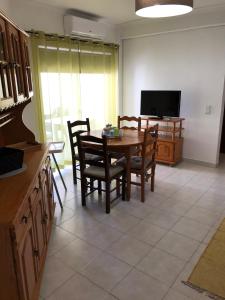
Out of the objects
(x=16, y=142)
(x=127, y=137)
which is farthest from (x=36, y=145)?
(x=127, y=137)

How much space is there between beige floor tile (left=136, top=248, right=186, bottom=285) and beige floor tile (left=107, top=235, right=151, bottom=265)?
64 millimetres

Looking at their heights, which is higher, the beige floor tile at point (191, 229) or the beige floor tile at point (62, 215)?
the beige floor tile at point (62, 215)

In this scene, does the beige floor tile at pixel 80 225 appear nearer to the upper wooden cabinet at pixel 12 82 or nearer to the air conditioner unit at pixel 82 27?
the upper wooden cabinet at pixel 12 82

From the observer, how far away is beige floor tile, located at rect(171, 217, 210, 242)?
2585 mm

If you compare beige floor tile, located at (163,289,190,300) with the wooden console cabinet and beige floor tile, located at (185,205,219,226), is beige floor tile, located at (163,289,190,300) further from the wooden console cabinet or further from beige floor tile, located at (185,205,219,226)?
beige floor tile, located at (185,205,219,226)

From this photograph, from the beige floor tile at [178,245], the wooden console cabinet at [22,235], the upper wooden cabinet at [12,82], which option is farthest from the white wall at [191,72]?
the wooden console cabinet at [22,235]

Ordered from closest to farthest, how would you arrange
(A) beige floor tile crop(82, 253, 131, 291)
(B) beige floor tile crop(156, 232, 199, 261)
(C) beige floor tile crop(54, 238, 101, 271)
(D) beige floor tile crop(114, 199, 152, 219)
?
(A) beige floor tile crop(82, 253, 131, 291)
(C) beige floor tile crop(54, 238, 101, 271)
(B) beige floor tile crop(156, 232, 199, 261)
(D) beige floor tile crop(114, 199, 152, 219)

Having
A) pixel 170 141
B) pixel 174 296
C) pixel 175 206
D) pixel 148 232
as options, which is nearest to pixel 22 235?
pixel 174 296

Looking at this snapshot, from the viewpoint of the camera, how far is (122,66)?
5141 millimetres

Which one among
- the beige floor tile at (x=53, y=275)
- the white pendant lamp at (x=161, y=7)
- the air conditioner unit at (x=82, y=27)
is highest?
the air conditioner unit at (x=82, y=27)

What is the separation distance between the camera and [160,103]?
455 cm

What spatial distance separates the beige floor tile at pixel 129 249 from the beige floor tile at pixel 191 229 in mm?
465

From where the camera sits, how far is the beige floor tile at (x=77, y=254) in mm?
2217

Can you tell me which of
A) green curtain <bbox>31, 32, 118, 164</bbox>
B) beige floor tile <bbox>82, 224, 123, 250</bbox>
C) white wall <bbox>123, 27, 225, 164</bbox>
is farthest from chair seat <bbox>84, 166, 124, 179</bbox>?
white wall <bbox>123, 27, 225, 164</bbox>
